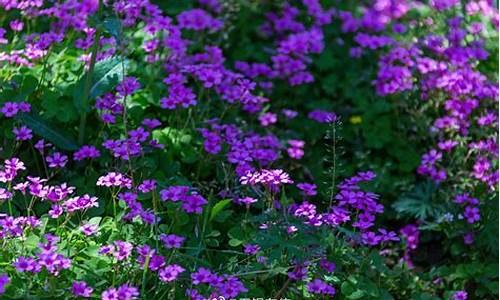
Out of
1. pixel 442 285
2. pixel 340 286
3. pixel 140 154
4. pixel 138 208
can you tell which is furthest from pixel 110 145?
pixel 442 285

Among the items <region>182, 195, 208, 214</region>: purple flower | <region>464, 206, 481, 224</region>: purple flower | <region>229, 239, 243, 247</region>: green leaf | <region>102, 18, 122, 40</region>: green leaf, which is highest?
<region>102, 18, 122, 40</region>: green leaf

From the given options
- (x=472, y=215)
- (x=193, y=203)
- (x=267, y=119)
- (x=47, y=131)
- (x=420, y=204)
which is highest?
(x=47, y=131)

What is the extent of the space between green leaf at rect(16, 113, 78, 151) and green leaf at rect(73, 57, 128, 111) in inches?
4.7

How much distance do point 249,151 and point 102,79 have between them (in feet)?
1.92

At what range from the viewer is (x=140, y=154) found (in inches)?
116

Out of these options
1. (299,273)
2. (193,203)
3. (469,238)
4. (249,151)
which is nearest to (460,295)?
(469,238)

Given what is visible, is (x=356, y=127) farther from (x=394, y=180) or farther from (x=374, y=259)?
(x=374, y=259)

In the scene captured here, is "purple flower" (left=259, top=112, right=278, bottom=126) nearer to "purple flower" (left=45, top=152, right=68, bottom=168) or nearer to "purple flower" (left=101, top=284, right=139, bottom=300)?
"purple flower" (left=45, top=152, right=68, bottom=168)

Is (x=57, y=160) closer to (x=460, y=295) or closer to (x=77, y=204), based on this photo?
(x=77, y=204)

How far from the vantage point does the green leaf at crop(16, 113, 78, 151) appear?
302 centimetres

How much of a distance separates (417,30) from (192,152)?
159 centimetres

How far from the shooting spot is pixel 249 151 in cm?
306

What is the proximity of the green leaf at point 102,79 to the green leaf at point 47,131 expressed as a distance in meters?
0.12

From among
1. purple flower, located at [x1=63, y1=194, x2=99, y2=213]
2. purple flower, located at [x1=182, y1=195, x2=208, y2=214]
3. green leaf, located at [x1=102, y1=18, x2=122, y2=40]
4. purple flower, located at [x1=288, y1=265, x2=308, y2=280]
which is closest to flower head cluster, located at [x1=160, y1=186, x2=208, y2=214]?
purple flower, located at [x1=182, y1=195, x2=208, y2=214]
